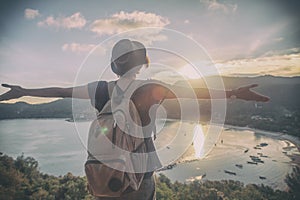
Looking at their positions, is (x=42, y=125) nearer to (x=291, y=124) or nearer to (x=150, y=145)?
(x=291, y=124)

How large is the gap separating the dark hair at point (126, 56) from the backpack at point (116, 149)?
0.13 ft

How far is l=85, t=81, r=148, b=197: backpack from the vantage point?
463 mm

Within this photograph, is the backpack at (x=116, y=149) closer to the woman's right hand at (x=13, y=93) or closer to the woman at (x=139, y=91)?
the woman at (x=139, y=91)

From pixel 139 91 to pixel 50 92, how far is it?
221 mm

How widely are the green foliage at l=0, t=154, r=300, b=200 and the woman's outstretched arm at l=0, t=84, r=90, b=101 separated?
9334mm

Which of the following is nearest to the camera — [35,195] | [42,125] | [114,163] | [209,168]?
[114,163]

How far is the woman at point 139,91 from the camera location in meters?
0.50

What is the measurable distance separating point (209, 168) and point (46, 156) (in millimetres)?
10701

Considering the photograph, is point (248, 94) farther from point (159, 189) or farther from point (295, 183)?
point (295, 183)

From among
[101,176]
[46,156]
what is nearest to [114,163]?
[101,176]

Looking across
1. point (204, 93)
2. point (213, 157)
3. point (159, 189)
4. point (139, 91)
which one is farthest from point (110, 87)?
point (213, 157)

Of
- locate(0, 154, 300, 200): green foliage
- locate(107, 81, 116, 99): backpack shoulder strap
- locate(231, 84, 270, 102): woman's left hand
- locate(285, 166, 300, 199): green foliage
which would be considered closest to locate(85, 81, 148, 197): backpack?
locate(107, 81, 116, 99): backpack shoulder strap

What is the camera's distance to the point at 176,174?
14.4 metres

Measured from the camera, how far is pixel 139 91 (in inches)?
19.8
